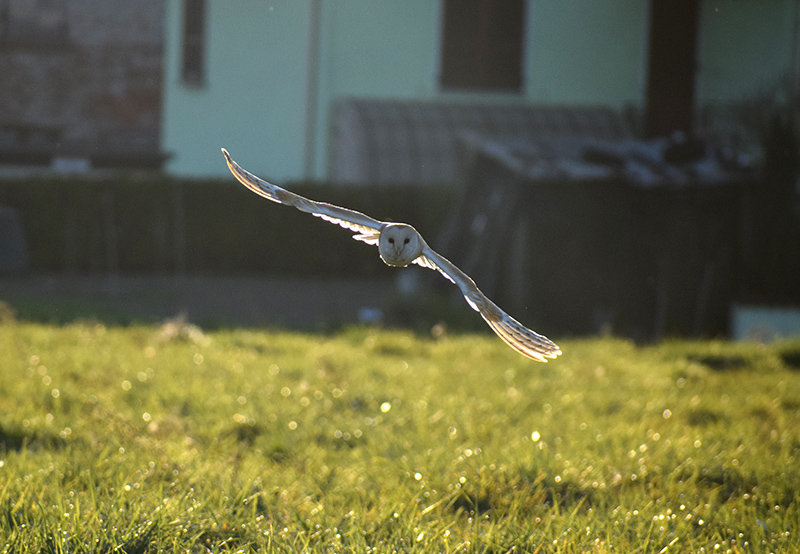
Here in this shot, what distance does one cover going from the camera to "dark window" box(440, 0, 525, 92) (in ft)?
50.3

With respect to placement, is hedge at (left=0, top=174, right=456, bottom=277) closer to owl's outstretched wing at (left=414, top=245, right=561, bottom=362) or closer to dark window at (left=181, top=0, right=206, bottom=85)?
dark window at (left=181, top=0, right=206, bottom=85)

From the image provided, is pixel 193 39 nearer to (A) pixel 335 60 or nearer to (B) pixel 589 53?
(A) pixel 335 60

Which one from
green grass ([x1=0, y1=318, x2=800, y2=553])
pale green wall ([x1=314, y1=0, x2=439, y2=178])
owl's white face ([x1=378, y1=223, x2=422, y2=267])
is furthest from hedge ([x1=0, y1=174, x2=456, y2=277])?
owl's white face ([x1=378, y1=223, x2=422, y2=267])

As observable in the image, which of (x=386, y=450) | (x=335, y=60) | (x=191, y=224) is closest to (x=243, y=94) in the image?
(x=335, y=60)

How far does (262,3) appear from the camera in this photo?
1483cm

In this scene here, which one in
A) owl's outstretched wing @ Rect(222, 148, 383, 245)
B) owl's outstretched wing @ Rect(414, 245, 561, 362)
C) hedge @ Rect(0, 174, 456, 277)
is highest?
owl's outstretched wing @ Rect(222, 148, 383, 245)

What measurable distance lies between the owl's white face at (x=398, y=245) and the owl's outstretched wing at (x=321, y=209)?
58mm

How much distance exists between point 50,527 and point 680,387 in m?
3.88

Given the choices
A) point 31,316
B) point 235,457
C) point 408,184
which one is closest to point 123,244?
point 408,184

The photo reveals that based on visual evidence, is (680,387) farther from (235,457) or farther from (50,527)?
(50,527)

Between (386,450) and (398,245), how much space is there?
81.2 inches

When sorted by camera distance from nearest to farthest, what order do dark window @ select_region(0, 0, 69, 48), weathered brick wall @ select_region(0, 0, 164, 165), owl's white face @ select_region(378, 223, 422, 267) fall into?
owl's white face @ select_region(378, 223, 422, 267) → dark window @ select_region(0, 0, 69, 48) → weathered brick wall @ select_region(0, 0, 164, 165)

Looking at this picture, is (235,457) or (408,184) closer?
(235,457)

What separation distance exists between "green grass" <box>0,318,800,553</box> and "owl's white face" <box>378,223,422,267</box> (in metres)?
0.96
